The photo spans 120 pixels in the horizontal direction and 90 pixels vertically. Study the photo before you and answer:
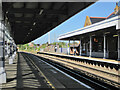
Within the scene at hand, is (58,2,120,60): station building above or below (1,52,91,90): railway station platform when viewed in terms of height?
above

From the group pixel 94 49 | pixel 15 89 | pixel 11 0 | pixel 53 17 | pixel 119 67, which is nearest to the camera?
pixel 15 89

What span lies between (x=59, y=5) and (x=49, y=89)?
5.29 meters

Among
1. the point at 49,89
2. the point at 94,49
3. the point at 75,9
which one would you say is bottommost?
the point at 49,89

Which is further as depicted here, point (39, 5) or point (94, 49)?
point (94, 49)

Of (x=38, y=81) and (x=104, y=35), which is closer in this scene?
(x=38, y=81)

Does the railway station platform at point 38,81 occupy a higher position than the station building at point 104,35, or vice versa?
the station building at point 104,35

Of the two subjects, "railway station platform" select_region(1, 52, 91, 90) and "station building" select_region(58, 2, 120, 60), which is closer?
"railway station platform" select_region(1, 52, 91, 90)

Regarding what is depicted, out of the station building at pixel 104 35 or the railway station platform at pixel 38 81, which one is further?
the station building at pixel 104 35

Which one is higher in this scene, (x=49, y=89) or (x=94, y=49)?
(x=94, y=49)

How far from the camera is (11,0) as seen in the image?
8.35 metres

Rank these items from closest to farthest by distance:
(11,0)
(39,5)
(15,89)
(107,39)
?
(15,89) < (11,0) < (39,5) < (107,39)

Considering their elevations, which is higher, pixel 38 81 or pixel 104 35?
pixel 104 35

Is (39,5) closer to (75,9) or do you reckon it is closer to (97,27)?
(75,9)

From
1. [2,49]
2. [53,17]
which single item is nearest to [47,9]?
[53,17]
